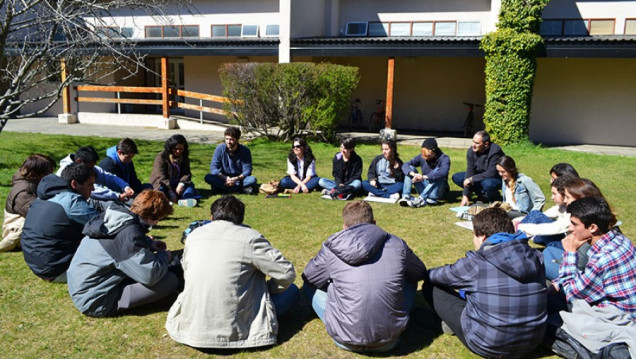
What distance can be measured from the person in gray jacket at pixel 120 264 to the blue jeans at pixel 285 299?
903 millimetres

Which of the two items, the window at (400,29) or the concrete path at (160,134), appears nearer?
the concrete path at (160,134)

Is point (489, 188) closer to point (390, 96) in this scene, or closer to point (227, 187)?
point (227, 187)

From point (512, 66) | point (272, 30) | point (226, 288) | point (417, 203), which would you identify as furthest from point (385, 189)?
point (272, 30)

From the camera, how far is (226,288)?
3.80 meters

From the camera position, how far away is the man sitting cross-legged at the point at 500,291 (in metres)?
3.64

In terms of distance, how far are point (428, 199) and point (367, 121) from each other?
39.0ft

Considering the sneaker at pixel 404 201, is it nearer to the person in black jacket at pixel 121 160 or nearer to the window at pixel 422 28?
the person in black jacket at pixel 121 160

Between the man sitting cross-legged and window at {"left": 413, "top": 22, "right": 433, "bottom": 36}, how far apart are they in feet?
52.2

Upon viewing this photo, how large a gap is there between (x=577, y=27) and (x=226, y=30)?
12.2 m

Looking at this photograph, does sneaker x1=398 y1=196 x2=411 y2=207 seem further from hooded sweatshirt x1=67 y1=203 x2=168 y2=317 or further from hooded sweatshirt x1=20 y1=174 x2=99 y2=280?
hooded sweatshirt x1=20 y1=174 x2=99 y2=280

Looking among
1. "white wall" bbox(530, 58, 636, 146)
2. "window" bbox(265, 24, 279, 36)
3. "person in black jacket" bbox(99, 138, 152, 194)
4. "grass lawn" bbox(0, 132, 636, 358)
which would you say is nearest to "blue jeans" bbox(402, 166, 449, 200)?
"grass lawn" bbox(0, 132, 636, 358)

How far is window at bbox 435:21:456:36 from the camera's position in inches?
722

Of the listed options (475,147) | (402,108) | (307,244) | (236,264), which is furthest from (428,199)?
(402,108)

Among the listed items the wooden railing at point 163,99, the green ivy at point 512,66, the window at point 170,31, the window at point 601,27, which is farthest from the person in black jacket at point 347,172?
the window at point 170,31
